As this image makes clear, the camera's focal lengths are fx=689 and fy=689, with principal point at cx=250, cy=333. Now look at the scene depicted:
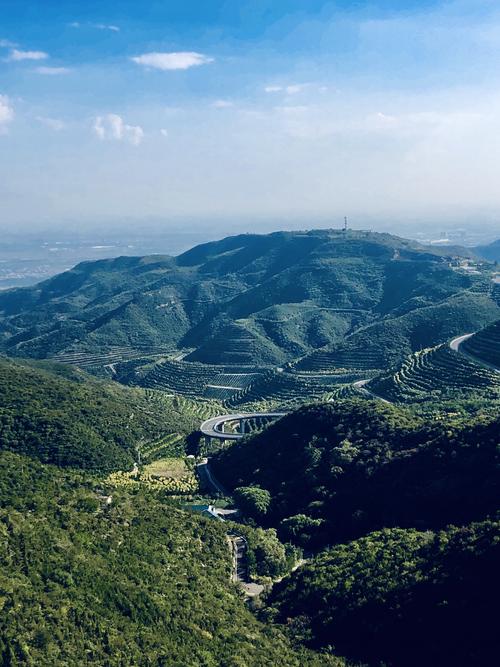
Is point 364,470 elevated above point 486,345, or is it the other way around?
point 486,345

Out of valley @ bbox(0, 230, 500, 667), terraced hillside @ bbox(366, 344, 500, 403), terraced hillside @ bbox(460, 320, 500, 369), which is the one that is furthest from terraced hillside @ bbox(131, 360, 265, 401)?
terraced hillside @ bbox(460, 320, 500, 369)

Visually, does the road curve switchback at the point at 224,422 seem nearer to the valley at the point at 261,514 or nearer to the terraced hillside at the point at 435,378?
the valley at the point at 261,514

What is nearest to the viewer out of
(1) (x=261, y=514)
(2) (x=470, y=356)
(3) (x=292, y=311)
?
(1) (x=261, y=514)

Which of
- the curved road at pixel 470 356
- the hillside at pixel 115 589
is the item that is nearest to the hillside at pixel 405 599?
the hillside at pixel 115 589

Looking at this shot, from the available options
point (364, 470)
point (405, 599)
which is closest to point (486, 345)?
point (364, 470)

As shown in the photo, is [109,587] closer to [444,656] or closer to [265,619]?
[265,619]

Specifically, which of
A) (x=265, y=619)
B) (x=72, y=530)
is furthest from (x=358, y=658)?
(x=72, y=530)

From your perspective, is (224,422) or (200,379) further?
(200,379)

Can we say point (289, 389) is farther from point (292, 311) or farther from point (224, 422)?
point (292, 311)
